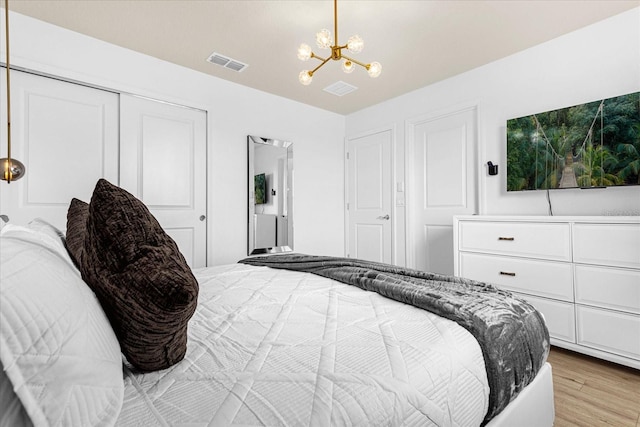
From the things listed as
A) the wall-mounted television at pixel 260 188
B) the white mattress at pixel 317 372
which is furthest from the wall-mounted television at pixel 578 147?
the wall-mounted television at pixel 260 188

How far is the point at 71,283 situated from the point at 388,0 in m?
2.44

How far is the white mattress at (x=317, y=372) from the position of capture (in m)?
0.62

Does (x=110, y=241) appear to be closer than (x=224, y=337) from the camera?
Yes

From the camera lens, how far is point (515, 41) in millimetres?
2697

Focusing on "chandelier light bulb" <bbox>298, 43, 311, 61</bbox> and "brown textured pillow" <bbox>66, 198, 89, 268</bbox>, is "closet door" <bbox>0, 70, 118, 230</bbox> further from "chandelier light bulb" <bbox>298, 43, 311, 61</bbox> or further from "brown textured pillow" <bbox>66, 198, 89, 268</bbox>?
"chandelier light bulb" <bbox>298, 43, 311, 61</bbox>

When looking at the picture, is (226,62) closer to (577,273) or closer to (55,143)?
(55,143)

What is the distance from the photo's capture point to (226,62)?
9.95 feet

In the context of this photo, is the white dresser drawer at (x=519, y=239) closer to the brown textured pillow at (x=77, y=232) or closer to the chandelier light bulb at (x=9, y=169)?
the brown textured pillow at (x=77, y=232)

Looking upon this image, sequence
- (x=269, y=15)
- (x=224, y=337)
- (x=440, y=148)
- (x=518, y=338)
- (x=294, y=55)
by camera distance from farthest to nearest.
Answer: (x=440, y=148), (x=294, y=55), (x=269, y=15), (x=518, y=338), (x=224, y=337)

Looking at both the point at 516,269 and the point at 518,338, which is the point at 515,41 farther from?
the point at 518,338

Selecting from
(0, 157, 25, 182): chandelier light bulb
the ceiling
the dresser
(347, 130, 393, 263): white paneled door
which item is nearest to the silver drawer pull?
the dresser

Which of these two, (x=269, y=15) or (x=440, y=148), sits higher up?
(x=269, y=15)

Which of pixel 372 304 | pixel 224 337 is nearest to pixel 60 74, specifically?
pixel 224 337

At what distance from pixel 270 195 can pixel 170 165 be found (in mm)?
1148
